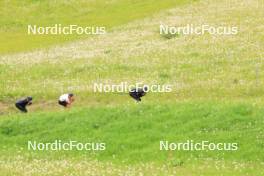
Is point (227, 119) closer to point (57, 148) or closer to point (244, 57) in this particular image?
point (57, 148)

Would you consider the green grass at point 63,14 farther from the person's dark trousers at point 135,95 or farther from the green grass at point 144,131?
the green grass at point 144,131

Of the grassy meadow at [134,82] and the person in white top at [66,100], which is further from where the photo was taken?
the person in white top at [66,100]

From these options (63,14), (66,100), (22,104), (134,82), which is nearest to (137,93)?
(66,100)

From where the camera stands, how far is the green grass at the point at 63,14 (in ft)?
233

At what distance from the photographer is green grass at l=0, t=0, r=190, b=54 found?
233 feet

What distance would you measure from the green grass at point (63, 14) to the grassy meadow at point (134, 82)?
12 centimetres

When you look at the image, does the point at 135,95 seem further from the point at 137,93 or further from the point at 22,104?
the point at 22,104

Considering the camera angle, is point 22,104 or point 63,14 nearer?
point 22,104

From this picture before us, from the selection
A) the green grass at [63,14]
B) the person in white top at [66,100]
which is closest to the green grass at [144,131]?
the person in white top at [66,100]

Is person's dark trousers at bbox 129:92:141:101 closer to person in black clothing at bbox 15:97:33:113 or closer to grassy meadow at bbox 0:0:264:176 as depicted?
grassy meadow at bbox 0:0:264:176

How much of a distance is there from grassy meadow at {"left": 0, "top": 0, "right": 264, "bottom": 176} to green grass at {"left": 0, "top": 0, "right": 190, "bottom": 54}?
4.6 inches

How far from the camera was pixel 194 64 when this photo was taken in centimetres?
5169

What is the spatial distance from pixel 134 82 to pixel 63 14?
3492 cm

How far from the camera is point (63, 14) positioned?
81.7 meters
